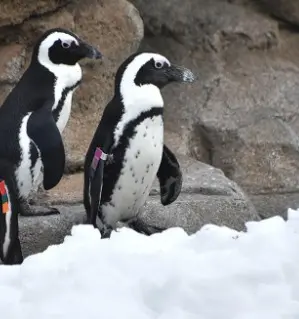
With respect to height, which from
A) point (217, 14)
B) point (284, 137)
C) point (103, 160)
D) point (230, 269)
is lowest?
point (284, 137)

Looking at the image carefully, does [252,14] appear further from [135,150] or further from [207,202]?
[135,150]

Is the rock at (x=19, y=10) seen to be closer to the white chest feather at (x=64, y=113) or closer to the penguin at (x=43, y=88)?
the penguin at (x=43, y=88)

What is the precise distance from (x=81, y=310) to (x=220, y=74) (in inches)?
145

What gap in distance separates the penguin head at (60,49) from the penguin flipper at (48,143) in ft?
0.90

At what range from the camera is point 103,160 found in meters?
3.00

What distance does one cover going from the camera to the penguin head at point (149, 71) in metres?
3.05

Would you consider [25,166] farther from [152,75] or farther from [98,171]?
[152,75]

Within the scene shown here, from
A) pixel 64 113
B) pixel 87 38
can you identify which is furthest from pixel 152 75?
pixel 87 38

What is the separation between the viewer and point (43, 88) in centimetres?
315

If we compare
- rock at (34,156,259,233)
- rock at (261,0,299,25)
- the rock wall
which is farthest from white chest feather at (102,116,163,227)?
rock at (261,0,299,25)

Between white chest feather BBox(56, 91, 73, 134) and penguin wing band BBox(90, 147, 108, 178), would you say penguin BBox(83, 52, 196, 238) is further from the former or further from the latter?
white chest feather BBox(56, 91, 73, 134)

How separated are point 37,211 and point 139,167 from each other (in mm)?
507

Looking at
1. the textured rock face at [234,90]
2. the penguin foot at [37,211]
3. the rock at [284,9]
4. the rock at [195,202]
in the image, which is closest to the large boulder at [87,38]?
the rock at [195,202]

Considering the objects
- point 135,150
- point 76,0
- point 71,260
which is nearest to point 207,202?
point 135,150
